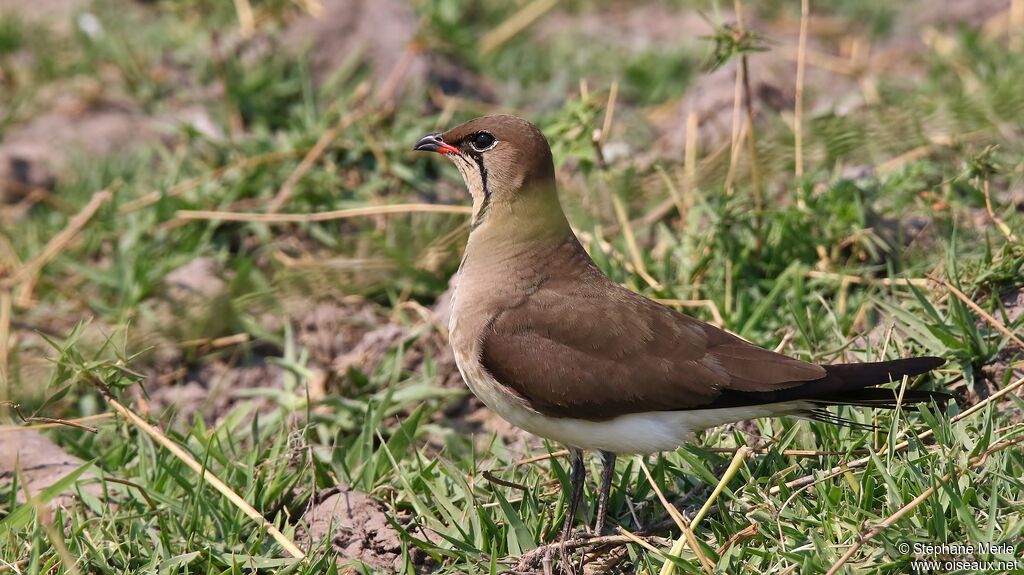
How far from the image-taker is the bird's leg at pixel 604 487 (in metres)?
3.55

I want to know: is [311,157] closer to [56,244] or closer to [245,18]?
[56,244]

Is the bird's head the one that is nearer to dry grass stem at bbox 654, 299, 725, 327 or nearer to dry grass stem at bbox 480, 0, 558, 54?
dry grass stem at bbox 654, 299, 725, 327

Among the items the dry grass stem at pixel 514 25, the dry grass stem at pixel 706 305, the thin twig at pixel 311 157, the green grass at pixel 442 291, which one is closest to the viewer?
the green grass at pixel 442 291

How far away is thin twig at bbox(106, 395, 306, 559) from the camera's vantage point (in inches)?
142

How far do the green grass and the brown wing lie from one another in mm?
339

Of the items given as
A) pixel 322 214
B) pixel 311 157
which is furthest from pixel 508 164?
pixel 311 157

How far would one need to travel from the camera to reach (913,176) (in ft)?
16.1

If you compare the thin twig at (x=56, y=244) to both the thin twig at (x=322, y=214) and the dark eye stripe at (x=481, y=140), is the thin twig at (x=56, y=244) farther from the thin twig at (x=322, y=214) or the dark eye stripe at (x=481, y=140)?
the dark eye stripe at (x=481, y=140)

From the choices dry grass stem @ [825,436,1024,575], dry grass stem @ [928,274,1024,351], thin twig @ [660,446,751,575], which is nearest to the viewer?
dry grass stem @ [825,436,1024,575]

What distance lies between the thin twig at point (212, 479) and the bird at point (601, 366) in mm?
744

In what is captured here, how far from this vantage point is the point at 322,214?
5531 mm

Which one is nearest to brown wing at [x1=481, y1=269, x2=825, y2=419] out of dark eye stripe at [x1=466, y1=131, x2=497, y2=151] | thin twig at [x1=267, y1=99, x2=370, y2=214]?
dark eye stripe at [x1=466, y1=131, x2=497, y2=151]

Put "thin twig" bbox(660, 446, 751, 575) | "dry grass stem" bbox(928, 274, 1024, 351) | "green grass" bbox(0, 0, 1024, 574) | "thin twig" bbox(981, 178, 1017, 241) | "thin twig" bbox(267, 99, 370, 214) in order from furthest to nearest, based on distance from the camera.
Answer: "thin twig" bbox(267, 99, 370, 214)
"thin twig" bbox(981, 178, 1017, 241)
"dry grass stem" bbox(928, 274, 1024, 351)
"green grass" bbox(0, 0, 1024, 574)
"thin twig" bbox(660, 446, 751, 575)

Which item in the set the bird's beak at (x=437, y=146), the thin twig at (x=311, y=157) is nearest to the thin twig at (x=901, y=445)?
the bird's beak at (x=437, y=146)
